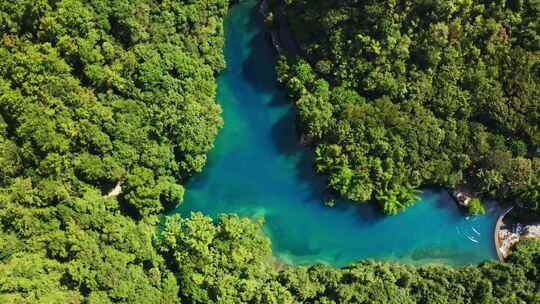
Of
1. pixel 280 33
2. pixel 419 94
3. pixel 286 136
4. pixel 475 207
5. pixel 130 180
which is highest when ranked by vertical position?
pixel 280 33

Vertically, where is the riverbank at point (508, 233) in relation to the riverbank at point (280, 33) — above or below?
below

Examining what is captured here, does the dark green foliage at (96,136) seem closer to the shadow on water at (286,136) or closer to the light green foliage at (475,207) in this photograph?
the shadow on water at (286,136)

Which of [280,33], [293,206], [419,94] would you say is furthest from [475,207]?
[280,33]

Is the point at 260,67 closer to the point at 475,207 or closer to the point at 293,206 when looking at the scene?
the point at 293,206

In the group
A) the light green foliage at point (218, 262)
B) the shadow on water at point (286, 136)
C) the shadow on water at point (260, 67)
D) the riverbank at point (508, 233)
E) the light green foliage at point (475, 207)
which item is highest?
the shadow on water at point (260, 67)

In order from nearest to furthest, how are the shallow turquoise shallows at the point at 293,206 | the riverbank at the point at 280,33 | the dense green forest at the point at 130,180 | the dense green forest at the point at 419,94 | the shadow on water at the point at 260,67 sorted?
the dense green forest at the point at 130,180 < the dense green forest at the point at 419,94 < the riverbank at the point at 280,33 < the shallow turquoise shallows at the point at 293,206 < the shadow on water at the point at 260,67

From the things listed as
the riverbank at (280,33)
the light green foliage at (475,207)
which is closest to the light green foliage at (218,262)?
the riverbank at (280,33)
